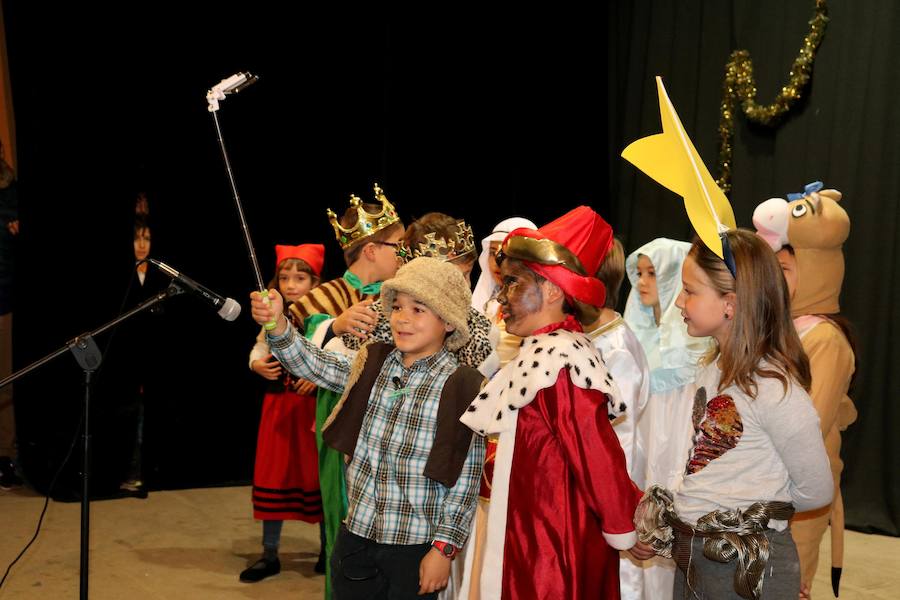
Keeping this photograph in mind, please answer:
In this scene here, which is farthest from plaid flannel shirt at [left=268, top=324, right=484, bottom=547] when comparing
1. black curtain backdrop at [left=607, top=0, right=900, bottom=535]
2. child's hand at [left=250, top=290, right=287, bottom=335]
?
black curtain backdrop at [left=607, top=0, right=900, bottom=535]

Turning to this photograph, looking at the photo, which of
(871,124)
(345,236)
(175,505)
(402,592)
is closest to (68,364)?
(175,505)

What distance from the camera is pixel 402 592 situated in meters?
2.43

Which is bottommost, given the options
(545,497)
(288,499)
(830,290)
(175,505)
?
(175,505)

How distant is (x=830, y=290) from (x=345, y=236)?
1.85 meters

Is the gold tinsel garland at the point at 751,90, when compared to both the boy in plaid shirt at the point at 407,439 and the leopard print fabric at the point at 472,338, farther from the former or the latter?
the boy in plaid shirt at the point at 407,439

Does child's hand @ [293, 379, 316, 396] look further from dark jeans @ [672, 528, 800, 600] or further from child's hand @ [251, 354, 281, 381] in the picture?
dark jeans @ [672, 528, 800, 600]

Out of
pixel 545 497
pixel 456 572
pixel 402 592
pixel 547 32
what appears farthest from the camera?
pixel 547 32

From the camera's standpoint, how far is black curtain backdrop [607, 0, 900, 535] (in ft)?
17.4

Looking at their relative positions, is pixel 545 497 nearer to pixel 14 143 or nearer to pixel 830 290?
pixel 830 290

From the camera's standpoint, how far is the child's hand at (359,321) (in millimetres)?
3076

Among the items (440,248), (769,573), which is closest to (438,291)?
(440,248)

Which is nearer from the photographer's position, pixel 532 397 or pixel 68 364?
pixel 532 397

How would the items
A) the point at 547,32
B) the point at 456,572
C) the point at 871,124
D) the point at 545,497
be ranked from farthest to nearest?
the point at 547,32 → the point at 871,124 → the point at 456,572 → the point at 545,497

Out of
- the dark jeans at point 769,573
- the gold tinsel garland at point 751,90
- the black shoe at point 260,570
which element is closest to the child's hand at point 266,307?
the dark jeans at point 769,573
